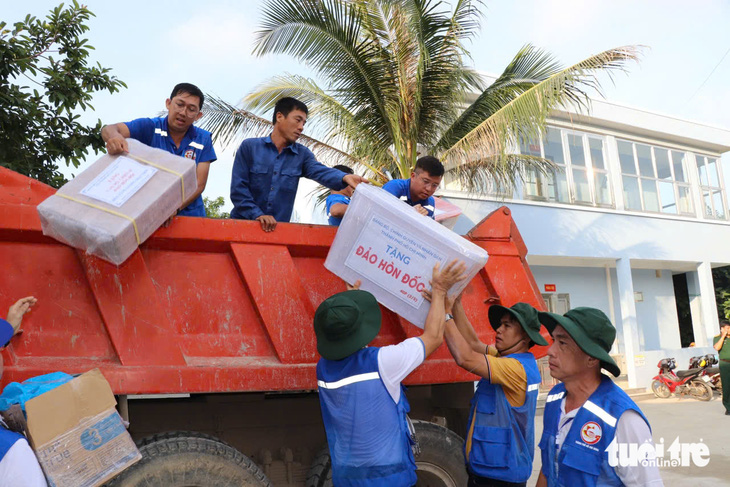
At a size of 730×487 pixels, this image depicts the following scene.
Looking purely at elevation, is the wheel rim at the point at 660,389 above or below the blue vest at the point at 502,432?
below

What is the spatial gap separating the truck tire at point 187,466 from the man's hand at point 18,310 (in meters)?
0.69

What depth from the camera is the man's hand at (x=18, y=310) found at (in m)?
2.40

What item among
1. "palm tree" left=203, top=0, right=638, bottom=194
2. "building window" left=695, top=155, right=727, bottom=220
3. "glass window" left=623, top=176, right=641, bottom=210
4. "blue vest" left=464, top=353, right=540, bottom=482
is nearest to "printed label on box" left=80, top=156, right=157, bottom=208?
"blue vest" left=464, top=353, right=540, bottom=482

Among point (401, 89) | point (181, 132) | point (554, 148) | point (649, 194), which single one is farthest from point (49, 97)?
point (649, 194)

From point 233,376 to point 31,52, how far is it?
3.98m

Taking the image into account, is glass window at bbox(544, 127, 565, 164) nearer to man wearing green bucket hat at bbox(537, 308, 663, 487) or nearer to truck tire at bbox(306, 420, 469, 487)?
truck tire at bbox(306, 420, 469, 487)

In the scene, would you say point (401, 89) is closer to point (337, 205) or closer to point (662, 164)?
point (337, 205)

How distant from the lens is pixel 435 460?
3201 mm

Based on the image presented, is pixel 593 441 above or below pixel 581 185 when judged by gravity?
below

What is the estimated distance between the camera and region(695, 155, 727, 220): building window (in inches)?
715

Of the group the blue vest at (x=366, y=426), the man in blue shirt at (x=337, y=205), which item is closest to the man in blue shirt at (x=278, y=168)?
the man in blue shirt at (x=337, y=205)

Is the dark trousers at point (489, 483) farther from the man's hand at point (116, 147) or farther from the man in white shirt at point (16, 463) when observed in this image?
the man's hand at point (116, 147)

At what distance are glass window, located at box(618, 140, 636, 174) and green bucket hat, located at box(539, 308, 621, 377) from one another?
15.7m

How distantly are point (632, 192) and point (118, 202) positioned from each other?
16.4 meters
